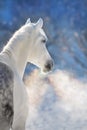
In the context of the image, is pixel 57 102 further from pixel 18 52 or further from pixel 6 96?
pixel 6 96

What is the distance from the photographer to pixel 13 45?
4746mm

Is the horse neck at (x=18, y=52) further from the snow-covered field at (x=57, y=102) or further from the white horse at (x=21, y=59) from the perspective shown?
the snow-covered field at (x=57, y=102)

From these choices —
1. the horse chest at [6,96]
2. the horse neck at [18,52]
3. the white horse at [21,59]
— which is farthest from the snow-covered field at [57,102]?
the horse chest at [6,96]

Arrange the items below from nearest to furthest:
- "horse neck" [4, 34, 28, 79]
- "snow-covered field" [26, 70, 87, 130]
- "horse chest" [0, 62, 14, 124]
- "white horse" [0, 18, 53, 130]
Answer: "horse chest" [0, 62, 14, 124], "white horse" [0, 18, 53, 130], "horse neck" [4, 34, 28, 79], "snow-covered field" [26, 70, 87, 130]

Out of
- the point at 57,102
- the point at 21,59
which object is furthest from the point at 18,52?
the point at 57,102

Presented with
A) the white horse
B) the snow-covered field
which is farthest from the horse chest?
the snow-covered field

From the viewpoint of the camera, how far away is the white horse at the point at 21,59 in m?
4.21

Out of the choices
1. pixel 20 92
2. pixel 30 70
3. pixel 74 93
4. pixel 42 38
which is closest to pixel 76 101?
pixel 74 93

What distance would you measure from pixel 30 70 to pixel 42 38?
4726 mm

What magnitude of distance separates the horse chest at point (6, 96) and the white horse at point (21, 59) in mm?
44

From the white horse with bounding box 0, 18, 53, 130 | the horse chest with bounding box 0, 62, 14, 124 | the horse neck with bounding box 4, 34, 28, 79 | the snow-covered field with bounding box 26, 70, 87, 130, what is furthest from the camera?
the snow-covered field with bounding box 26, 70, 87, 130

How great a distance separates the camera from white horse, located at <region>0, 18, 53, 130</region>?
4215 mm

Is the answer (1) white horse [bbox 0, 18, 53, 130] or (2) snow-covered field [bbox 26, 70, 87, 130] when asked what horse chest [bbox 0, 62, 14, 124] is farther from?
(2) snow-covered field [bbox 26, 70, 87, 130]

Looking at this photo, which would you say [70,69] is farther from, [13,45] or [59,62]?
[13,45]
